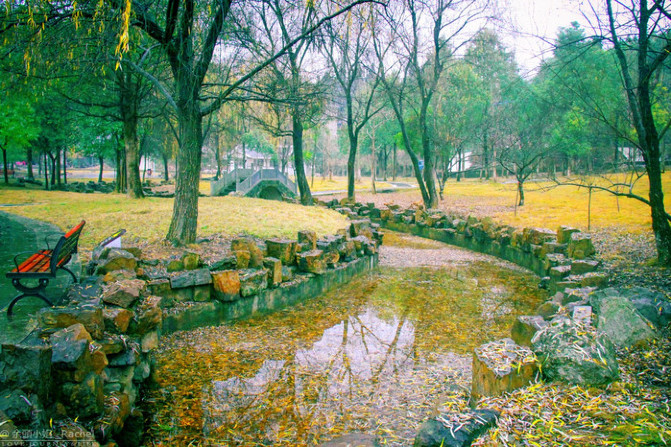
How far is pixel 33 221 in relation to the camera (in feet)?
44.9

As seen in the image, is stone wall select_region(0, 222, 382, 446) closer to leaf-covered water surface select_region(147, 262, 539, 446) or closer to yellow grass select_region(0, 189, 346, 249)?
leaf-covered water surface select_region(147, 262, 539, 446)

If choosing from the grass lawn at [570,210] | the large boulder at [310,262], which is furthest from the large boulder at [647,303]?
the large boulder at [310,262]

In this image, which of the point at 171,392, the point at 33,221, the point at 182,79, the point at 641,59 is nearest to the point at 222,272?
the point at 171,392

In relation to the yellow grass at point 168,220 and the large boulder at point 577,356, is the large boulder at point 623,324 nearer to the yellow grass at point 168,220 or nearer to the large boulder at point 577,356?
the large boulder at point 577,356

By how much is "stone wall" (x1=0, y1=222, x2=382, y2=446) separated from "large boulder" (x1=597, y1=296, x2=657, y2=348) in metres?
4.37

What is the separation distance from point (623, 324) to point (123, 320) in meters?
4.95

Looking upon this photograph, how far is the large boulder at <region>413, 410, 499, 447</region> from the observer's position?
275 centimetres

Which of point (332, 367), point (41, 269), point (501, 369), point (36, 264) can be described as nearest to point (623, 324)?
point (501, 369)

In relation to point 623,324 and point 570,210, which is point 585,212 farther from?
point 623,324

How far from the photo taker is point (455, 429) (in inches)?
111

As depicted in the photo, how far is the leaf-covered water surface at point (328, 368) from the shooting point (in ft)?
12.3

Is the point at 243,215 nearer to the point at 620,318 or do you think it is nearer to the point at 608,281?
the point at 608,281

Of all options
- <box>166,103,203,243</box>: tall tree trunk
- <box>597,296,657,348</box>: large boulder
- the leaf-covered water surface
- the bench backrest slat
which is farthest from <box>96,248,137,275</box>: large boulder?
<box>597,296,657,348</box>: large boulder

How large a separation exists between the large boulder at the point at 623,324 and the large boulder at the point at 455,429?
73.5 inches
